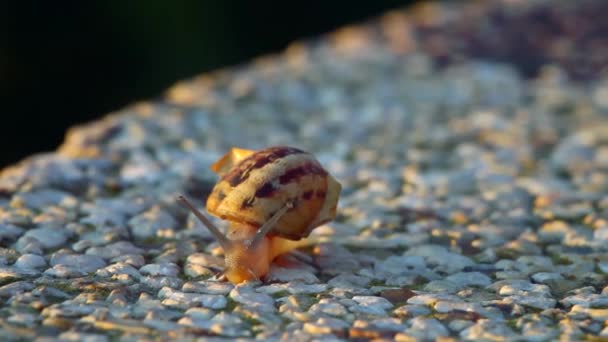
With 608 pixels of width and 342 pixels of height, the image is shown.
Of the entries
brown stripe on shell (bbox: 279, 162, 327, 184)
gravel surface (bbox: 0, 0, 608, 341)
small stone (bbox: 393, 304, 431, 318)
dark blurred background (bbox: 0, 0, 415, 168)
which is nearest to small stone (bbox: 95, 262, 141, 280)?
gravel surface (bbox: 0, 0, 608, 341)

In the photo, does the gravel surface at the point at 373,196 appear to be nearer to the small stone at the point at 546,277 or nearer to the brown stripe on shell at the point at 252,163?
the small stone at the point at 546,277

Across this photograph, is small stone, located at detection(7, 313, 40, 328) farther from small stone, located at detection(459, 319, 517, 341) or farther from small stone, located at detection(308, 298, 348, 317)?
small stone, located at detection(459, 319, 517, 341)

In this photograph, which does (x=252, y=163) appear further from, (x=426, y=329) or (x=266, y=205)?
(x=426, y=329)

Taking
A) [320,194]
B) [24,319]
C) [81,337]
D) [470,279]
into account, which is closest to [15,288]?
[24,319]

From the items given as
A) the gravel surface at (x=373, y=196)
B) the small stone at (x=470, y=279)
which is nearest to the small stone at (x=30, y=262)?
the gravel surface at (x=373, y=196)

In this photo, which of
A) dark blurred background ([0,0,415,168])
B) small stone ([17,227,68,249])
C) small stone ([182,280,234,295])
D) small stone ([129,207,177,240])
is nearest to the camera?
small stone ([182,280,234,295])

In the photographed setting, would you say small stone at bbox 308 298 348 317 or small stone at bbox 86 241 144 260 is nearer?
small stone at bbox 308 298 348 317

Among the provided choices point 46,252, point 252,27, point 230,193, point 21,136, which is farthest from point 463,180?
point 252,27

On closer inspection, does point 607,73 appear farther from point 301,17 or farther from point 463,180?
point 301,17
